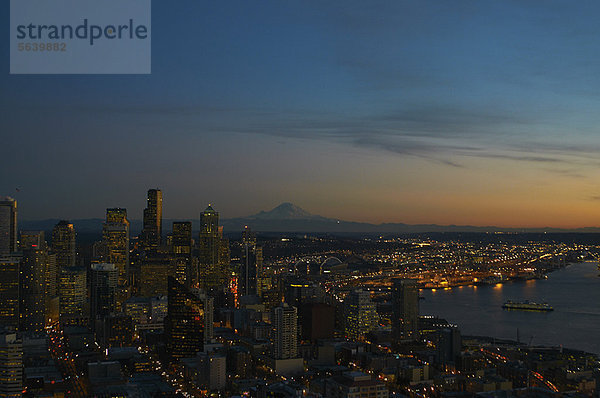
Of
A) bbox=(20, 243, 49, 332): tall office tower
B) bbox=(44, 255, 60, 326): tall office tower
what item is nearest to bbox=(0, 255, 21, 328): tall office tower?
bbox=(20, 243, 49, 332): tall office tower

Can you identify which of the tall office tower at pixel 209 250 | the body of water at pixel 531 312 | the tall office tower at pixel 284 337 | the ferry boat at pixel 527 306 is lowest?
the body of water at pixel 531 312

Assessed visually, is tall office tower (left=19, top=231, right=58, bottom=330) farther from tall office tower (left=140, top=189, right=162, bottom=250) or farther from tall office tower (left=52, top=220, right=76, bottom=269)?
tall office tower (left=140, top=189, right=162, bottom=250)

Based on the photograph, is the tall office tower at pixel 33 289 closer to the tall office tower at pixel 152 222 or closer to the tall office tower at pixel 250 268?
the tall office tower at pixel 250 268

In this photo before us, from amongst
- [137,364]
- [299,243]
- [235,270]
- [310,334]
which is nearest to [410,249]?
[299,243]

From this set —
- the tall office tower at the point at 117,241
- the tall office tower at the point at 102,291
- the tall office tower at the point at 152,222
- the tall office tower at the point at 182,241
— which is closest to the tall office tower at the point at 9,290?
the tall office tower at the point at 102,291

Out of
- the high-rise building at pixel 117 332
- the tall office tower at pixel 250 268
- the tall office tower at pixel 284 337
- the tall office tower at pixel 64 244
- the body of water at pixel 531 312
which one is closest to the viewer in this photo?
the tall office tower at pixel 284 337

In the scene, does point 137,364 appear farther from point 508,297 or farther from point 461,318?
point 508,297

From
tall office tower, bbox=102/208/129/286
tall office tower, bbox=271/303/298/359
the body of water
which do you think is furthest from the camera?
tall office tower, bbox=102/208/129/286
